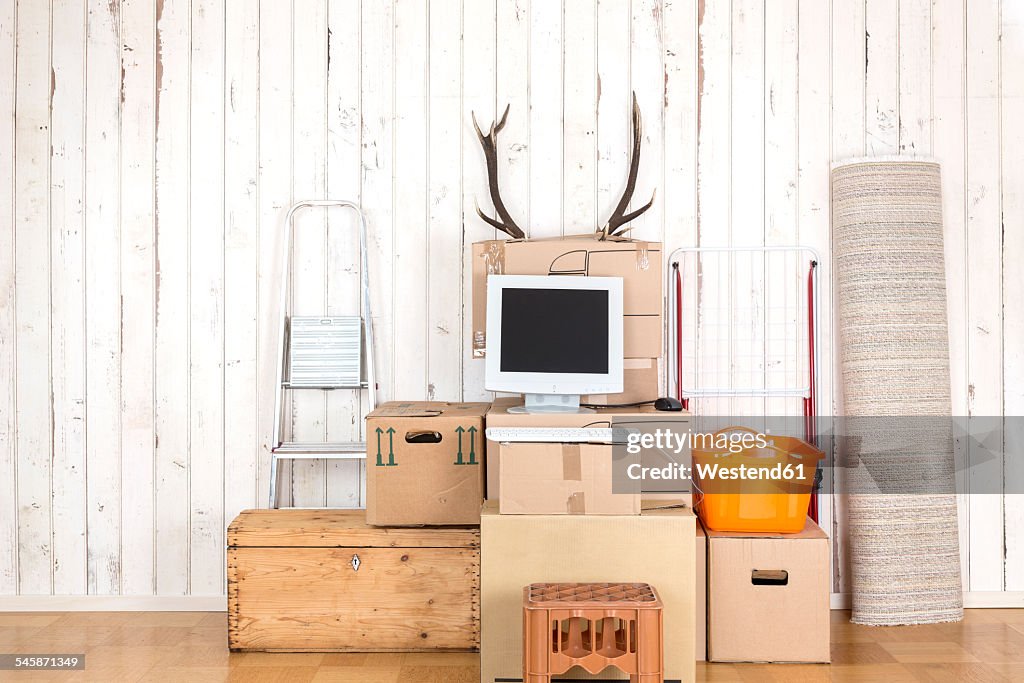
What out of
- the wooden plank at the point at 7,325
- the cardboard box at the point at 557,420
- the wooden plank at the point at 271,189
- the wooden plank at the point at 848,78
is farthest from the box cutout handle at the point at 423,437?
the wooden plank at the point at 848,78

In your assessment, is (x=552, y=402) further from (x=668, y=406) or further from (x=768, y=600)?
(x=768, y=600)

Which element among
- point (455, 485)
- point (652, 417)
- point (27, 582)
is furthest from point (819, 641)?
point (27, 582)

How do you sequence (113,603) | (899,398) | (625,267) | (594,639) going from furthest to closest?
(113,603) → (899,398) → (625,267) → (594,639)

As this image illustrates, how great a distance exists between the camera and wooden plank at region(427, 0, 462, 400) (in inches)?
118

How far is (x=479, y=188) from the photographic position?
9.86 feet

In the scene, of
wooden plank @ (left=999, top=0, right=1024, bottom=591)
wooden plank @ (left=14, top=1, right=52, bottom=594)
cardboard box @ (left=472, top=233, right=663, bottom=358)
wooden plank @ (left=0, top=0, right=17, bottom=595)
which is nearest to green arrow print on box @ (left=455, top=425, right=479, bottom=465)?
cardboard box @ (left=472, top=233, right=663, bottom=358)

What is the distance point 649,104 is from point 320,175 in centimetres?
120

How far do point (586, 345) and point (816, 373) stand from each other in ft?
3.00

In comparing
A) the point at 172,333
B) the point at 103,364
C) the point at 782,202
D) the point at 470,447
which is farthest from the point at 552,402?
the point at 103,364

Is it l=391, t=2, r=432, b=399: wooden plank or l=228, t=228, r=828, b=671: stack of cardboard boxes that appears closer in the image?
l=228, t=228, r=828, b=671: stack of cardboard boxes

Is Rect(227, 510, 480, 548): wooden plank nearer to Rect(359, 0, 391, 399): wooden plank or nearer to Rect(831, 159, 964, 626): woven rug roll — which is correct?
Rect(359, 0, 391, 399): wooden plank

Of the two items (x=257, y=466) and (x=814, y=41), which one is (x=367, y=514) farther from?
(x=814, y=41)

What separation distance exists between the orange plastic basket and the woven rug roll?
0.41 m

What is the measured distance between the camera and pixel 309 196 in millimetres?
3000
